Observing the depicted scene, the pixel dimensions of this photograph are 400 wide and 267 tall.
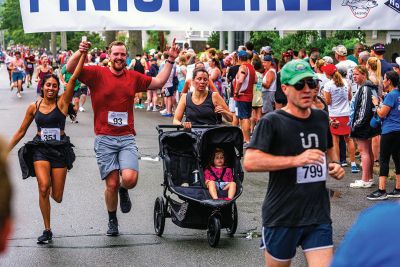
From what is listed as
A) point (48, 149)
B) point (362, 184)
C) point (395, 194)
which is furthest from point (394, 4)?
point (48, 149)

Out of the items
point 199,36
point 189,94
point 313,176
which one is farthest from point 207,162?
point 199,36

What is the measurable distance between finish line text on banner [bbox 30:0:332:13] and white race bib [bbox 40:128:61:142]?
1.25 metres

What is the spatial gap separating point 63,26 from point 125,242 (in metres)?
2.31

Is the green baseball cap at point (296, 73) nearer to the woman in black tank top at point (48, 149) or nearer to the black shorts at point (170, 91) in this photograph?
the woman in black tank top at point (48, 149)

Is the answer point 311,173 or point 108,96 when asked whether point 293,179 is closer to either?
point 311,173

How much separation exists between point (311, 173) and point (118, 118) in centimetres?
337

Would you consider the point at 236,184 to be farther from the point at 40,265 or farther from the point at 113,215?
the point at 40,265

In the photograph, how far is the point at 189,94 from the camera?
29.6 feet

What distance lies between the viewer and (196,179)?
27.8 ft

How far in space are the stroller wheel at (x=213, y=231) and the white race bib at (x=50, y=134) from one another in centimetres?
176

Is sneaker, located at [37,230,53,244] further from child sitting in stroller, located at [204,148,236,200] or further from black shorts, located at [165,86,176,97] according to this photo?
black shorts, located at [165,86,176,97]

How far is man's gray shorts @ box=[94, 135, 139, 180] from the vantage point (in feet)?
26.3

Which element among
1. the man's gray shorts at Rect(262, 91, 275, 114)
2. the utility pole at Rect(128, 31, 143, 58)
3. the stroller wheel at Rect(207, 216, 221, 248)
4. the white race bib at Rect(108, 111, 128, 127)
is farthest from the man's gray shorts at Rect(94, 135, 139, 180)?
the utility pole at Rect(128, 31, 143, 58)

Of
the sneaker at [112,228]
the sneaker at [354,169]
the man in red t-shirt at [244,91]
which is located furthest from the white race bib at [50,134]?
the man in red t-shirt at [244,91]
